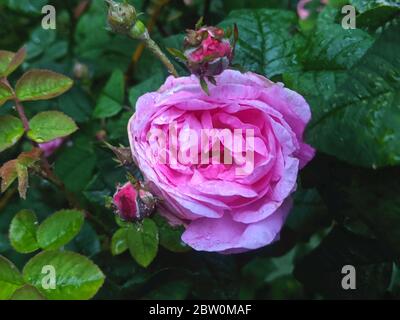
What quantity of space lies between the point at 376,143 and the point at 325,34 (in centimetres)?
19

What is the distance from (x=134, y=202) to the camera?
67 cm

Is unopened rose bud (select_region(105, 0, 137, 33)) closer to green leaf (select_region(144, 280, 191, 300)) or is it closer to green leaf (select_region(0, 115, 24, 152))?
green leaf (select_region(0, 115, 24, 152))

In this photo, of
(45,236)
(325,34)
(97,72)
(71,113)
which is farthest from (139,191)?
(97,72)

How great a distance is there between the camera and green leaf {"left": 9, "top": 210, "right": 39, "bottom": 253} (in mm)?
778

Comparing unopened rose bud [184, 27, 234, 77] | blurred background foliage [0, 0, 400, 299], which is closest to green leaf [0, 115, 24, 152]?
blurred background foliage [0, 0, 400, 299]

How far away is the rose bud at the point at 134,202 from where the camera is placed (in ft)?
2.20

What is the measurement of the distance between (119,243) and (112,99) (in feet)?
0.85

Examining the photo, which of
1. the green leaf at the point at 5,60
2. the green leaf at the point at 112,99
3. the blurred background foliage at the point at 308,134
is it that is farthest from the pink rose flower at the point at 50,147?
the green leaf at the point at 5,60

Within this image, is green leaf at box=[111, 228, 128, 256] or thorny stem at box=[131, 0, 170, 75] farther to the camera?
thorny stem at box=[131, 0, 170, 75]

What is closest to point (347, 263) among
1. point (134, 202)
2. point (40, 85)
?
point (134, 202)

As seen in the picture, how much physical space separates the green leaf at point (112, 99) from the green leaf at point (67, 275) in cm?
29

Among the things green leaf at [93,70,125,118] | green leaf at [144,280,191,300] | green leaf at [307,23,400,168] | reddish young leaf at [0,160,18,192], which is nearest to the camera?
green leaf at [307,23,400,168]

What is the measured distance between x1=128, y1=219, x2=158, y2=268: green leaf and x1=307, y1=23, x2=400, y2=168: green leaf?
0.22m
